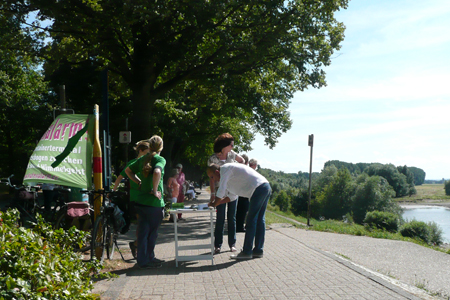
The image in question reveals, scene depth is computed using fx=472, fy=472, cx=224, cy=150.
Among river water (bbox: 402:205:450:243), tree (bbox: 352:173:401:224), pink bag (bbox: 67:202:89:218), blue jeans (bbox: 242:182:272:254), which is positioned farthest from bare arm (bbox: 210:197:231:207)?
tree (bbox: 352:173:401:224)

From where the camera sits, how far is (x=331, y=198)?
78.2 meters

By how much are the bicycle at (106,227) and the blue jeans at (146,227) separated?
42 centimetres

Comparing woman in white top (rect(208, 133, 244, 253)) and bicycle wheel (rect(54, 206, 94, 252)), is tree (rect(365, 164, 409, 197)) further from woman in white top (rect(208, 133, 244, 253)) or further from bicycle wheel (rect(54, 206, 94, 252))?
bicycle wheel (rect(54, 206, 94, 252))

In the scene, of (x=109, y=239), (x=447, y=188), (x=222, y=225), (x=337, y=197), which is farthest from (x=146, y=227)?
(x=447, y=188)

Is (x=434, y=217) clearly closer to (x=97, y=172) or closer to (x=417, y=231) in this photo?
(x=417, y=231)

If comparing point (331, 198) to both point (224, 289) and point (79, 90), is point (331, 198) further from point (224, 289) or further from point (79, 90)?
point (224, 289)

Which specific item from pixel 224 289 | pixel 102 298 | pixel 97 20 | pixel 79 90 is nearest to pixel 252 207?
pixel 224 289

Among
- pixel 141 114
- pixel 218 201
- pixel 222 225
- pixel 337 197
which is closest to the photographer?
pixel 218 201

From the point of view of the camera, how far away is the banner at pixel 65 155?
6.13 m

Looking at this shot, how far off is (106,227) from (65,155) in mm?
1288

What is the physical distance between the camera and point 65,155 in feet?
20.7

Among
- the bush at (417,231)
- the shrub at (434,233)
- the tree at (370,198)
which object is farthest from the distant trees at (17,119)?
the tree at (370,198)

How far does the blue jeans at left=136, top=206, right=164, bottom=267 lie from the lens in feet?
21.9

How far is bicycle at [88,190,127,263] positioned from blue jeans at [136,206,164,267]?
42cm
